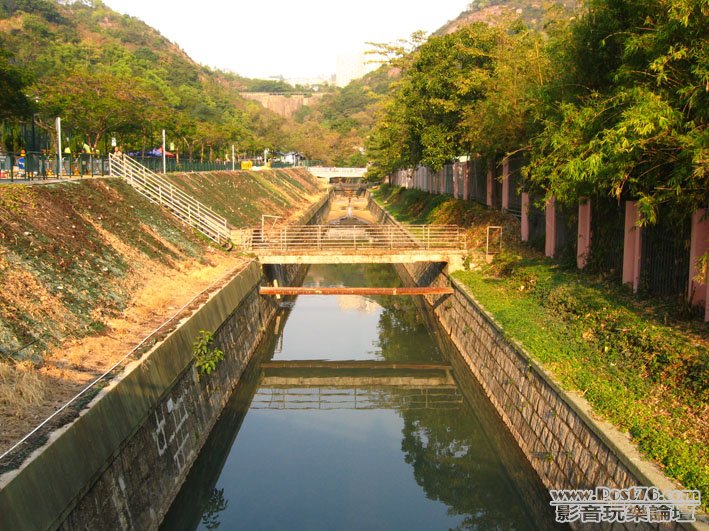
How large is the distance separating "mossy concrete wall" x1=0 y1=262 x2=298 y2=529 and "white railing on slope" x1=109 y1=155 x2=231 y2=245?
1075 centimetres

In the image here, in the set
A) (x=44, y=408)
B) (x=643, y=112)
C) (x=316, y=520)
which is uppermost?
(x=643, y=112)

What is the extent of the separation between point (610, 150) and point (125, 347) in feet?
34.2

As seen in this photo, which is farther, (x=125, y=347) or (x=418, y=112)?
(x=418, y=112)

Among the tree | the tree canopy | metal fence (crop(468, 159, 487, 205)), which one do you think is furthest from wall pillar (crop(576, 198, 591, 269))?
the tree

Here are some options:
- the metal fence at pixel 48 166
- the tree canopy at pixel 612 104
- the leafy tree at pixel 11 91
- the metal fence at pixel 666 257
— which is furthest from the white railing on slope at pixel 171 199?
the metal fence at pixel 666 257

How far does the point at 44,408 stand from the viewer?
9.84 m

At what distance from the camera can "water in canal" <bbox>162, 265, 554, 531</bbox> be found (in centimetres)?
1295

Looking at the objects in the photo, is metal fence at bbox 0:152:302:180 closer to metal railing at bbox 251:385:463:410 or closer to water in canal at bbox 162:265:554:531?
water in canal at bbox 162:265:554:531

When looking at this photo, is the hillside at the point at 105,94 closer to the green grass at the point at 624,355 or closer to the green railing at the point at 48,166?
the green railing at the point at 48,166

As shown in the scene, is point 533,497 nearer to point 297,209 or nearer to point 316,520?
point 316,520

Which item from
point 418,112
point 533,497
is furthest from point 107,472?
point 418,112

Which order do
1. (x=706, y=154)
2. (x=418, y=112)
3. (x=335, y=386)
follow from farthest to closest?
(x=418, y=112)
(x=335, y=386)
(x=706, y=154)

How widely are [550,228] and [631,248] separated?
6.82m

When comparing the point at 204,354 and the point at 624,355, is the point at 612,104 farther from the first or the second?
the point at 204,354
